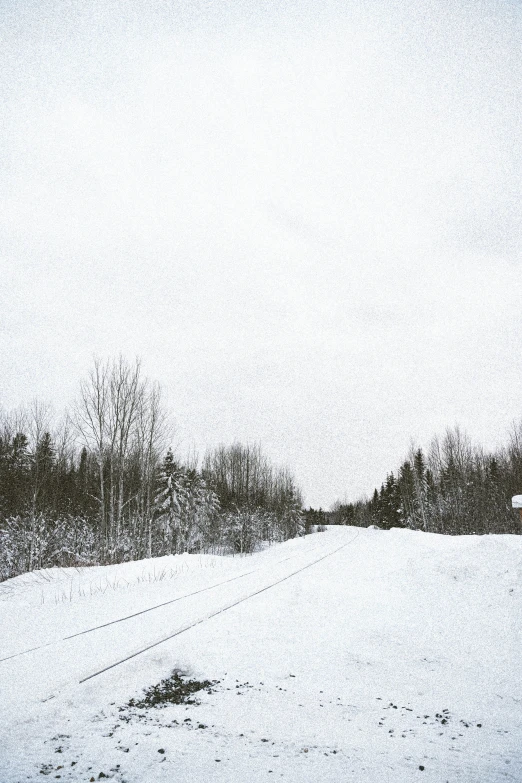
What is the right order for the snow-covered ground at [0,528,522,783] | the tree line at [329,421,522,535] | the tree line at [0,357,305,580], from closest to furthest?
1. the snow-covered ground at [0,528,522,783]
2. the tree line at [0,357,305,580]
3. the tree line at [329,421,522,535]

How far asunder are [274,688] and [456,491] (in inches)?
2193

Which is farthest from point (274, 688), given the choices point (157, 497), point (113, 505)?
point (157, 497)

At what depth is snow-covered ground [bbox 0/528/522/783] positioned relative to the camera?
300 cm

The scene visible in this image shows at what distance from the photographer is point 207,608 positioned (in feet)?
25.7

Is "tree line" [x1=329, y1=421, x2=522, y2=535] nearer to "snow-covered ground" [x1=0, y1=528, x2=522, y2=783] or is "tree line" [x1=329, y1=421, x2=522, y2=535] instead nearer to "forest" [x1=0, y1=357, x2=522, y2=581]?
"forest" [x1=0, y1=357, x2=522, y2=581]

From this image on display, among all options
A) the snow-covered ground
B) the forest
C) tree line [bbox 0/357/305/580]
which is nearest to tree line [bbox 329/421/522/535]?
the forest

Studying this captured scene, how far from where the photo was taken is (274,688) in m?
4.38

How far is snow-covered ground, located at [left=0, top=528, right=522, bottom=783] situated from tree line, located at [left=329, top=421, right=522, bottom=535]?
3564 centimetres

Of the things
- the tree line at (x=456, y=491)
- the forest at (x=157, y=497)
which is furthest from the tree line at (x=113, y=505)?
the tree line at (x=456, y=491)

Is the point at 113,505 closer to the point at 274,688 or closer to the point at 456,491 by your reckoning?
the point at 274,688

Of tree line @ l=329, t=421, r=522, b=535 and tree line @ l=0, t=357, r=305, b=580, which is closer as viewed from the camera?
tree line @ l=0, t=357, r=305, b=580

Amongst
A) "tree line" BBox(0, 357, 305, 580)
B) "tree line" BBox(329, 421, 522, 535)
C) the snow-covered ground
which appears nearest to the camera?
the snow-covered ground

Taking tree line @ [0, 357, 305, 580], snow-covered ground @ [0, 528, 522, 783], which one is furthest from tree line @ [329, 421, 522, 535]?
snow-covered ground @ [0, 528, 522, 783]

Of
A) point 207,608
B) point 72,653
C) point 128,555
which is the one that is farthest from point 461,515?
point 72,653
